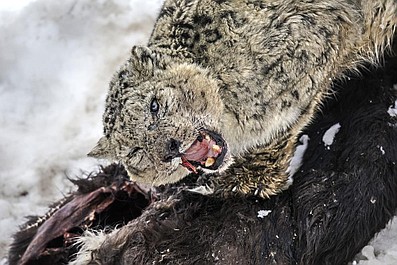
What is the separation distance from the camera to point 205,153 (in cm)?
262

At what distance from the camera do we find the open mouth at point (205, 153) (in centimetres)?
258

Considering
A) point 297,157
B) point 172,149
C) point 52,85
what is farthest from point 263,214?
point 52,85

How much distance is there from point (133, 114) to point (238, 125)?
0.40 metres

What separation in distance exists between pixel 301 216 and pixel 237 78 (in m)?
0.54

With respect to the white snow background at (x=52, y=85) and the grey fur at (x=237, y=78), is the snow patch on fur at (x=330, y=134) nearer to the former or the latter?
the grey fur at (x=237, y=78)

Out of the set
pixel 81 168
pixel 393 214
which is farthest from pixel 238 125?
pixel 81 168

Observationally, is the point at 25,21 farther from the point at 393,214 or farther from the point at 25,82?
the point at 393,214

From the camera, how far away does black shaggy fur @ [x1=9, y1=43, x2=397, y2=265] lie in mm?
2932

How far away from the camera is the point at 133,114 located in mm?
2621

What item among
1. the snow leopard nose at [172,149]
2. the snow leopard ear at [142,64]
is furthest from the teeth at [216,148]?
the snow leopard ear at [142,64]

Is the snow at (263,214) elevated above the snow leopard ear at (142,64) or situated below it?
below

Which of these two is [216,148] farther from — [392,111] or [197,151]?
[392,111]

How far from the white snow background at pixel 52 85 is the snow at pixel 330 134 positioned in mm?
1253

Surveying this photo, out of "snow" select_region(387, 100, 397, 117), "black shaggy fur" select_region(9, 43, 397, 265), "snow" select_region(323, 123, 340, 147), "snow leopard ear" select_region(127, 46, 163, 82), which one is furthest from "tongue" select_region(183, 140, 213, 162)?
"snow" select_region(387, 100, 397, 117)
